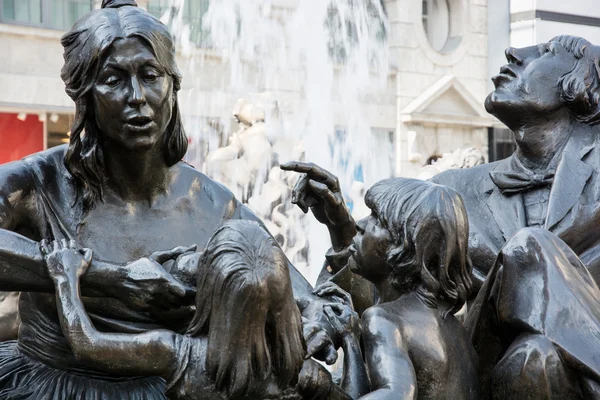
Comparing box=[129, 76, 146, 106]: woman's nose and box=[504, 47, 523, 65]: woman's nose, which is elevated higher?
box=[504, 47, 523, 65]: woman's nose

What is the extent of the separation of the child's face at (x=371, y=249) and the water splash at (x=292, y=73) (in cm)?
944

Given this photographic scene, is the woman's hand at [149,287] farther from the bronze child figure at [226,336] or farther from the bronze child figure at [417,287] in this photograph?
the bronze child figure at [417,287]

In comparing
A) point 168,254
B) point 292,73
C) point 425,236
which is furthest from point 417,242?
point 292,73

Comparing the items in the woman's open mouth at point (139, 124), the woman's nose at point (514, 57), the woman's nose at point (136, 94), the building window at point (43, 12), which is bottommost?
the woman's open mouth at point (139, 124)

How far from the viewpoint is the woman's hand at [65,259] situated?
321cm

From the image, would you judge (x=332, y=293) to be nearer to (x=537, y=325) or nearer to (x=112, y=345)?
(x=537, y=325)

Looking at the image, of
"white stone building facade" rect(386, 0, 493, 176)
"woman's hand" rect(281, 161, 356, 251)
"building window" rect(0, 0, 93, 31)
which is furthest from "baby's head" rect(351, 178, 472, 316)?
"white stone building facade" rect(386, 0, 493, 176)

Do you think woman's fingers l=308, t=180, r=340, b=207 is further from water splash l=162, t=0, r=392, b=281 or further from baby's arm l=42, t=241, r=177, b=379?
water splash l=162, t=0, r=392, b=281

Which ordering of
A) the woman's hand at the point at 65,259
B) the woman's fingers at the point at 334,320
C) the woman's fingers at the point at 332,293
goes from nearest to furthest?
the woman's hand at the point at 65,259, the woman's fingers at the point at 334,320, the woman's fingers at the point at 332,293

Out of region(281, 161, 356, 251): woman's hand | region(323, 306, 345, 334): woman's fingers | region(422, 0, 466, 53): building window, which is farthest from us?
region(422, 0, 466, 53): building window

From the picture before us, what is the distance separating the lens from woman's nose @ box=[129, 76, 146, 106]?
344 centimetres

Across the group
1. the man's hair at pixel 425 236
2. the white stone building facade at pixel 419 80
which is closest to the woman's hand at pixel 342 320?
the man's hair at pixel 425 236

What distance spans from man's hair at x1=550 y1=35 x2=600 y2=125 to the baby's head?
130 centimetres

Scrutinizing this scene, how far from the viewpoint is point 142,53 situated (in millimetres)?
3486
